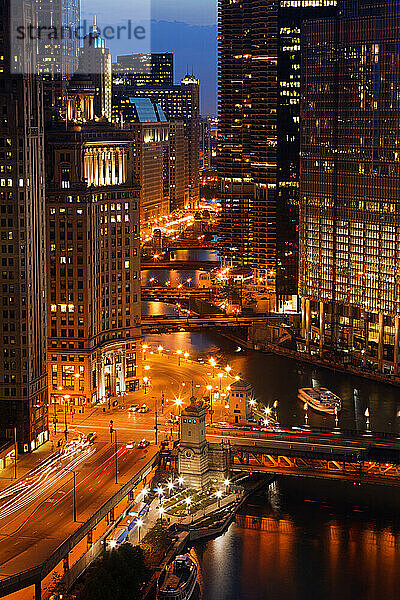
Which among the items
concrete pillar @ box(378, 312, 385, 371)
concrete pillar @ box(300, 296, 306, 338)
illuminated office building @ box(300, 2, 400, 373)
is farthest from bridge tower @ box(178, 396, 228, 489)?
concrete pillar @ box(300, 296, 306, 338)

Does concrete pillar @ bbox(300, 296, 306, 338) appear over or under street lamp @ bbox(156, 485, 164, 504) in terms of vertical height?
over

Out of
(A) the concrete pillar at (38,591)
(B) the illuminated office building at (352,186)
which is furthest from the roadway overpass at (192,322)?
(A) the concrete pillar at (38,591)

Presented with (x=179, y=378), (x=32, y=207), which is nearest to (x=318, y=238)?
(x=179, y=378)

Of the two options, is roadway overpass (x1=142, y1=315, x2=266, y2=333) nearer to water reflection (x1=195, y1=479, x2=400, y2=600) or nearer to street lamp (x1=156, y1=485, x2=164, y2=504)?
water reflection (x1=195, y1=479, x2=400, y2=600)

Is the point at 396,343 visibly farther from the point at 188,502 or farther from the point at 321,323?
the point at 188,502

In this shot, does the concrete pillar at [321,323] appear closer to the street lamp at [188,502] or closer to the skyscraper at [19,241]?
the skyscraper at [19,241]

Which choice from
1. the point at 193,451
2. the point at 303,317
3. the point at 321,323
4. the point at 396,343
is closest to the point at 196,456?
the point at 193,451

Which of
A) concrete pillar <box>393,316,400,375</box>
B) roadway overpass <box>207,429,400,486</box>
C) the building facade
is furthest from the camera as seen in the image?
concrete pillar <box>393,316,400,375</box>
